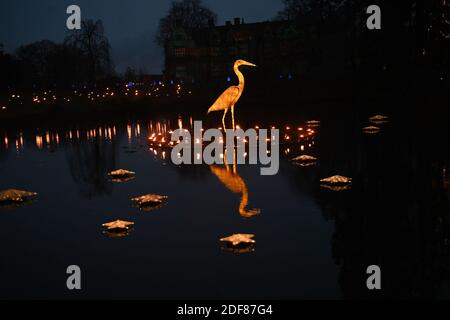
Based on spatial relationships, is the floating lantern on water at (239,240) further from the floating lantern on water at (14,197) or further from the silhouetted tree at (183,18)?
the silhouetted tree at (183,18)

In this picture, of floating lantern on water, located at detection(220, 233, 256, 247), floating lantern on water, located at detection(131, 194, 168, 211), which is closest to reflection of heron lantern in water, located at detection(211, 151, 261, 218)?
floating lantern on water, located at detection(220, 233, 256, 247)

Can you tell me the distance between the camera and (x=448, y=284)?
19.2 ft

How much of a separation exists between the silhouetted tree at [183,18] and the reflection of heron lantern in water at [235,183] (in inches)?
2122

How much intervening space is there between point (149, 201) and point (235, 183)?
7.07 ft

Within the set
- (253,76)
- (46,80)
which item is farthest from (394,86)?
(46,80)

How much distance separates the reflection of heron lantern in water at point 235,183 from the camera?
8.96 meters

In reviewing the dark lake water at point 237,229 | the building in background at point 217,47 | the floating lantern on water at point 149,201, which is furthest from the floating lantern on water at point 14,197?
the building in background at point 217,47

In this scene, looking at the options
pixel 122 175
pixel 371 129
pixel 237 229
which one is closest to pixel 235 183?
pixel 122 175

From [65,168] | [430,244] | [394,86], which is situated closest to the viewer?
[430,244]

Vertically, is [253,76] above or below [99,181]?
above

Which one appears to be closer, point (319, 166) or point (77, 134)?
point (319, 166)
